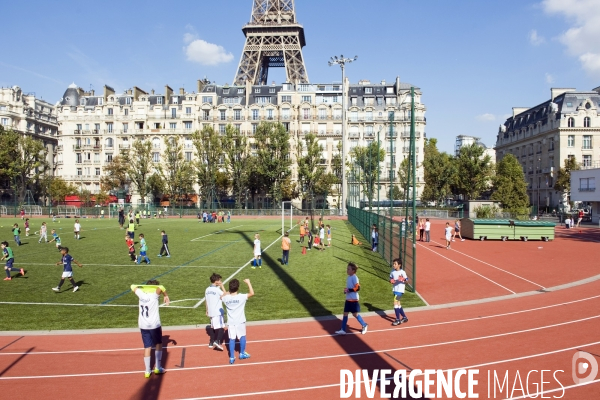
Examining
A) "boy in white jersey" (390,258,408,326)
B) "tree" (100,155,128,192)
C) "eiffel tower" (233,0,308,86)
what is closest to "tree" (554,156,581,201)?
"eiffel tower" (233,0,308,86)

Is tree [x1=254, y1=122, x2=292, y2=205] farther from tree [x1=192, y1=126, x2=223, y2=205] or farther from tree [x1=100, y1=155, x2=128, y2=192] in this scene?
tree [x1=100, y1=155, x2=128, y2=192]

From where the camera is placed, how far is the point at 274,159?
71.6m

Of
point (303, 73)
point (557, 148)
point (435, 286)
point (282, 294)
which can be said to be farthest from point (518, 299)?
point (303, 73)

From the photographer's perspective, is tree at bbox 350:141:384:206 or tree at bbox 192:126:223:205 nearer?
tree at bbox 350:141:384:206

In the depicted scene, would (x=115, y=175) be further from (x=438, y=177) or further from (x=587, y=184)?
(x=587, y=184)

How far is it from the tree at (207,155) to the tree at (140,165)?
7.84 meters

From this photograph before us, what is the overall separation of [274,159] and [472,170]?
29540 millimetres

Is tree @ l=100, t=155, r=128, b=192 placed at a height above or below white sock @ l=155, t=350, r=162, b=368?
above

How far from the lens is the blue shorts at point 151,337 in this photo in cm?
831

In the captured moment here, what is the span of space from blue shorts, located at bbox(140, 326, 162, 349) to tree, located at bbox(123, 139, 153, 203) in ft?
226

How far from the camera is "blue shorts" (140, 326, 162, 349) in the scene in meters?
8.31

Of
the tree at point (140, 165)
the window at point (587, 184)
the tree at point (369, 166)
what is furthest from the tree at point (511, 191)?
the tree at point (140, 165)

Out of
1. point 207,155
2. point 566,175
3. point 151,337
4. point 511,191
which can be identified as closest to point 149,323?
point 151,337

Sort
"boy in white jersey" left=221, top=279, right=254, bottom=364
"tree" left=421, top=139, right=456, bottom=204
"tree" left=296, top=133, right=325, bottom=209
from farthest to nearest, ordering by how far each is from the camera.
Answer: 1. "tree" left=296, top=133, right=325, bottom=209
2. "tree" left=421, top=139, right=456, bottom=204
3. "boy in white jersey" left=221, top=279, right=254, bottom=364
